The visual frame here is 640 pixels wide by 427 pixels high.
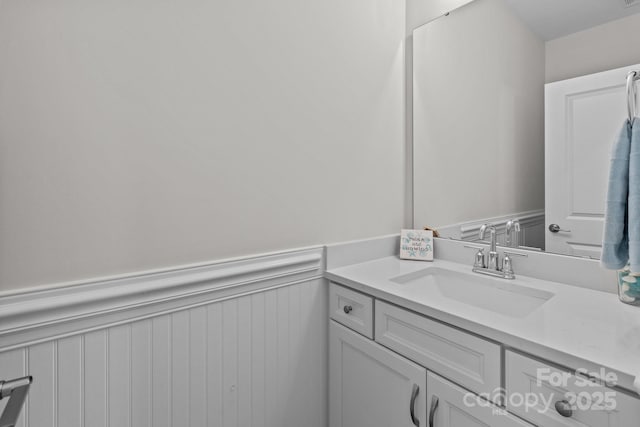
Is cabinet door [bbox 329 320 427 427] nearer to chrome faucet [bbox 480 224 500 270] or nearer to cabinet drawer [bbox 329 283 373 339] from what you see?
cabinet drawer [bbox 329 283 373 339]

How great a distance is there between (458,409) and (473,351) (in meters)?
0.17

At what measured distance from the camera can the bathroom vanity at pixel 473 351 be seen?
0.64 metres

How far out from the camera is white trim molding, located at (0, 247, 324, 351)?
738mm

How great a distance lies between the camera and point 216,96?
1012 mm

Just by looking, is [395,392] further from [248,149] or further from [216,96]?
[216,96]

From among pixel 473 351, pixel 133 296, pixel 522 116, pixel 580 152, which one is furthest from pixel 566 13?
pixel 133 296

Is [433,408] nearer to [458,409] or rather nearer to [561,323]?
[458,409]

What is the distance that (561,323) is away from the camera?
2.59ft

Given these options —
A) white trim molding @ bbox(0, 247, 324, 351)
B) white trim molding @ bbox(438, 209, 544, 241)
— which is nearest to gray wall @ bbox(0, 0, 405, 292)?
white trim molding @ bbox(0, 247, 324, 351)

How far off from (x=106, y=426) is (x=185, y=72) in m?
1.01

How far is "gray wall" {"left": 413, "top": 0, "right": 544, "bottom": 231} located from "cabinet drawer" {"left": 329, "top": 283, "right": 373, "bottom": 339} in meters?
0.61

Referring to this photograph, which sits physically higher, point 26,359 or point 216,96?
point 216,96

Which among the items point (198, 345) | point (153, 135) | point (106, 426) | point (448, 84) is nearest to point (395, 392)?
point (198, 345)

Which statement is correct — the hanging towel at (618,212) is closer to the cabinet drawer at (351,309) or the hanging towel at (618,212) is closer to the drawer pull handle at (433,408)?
the drawer pull handle at (433,408)
